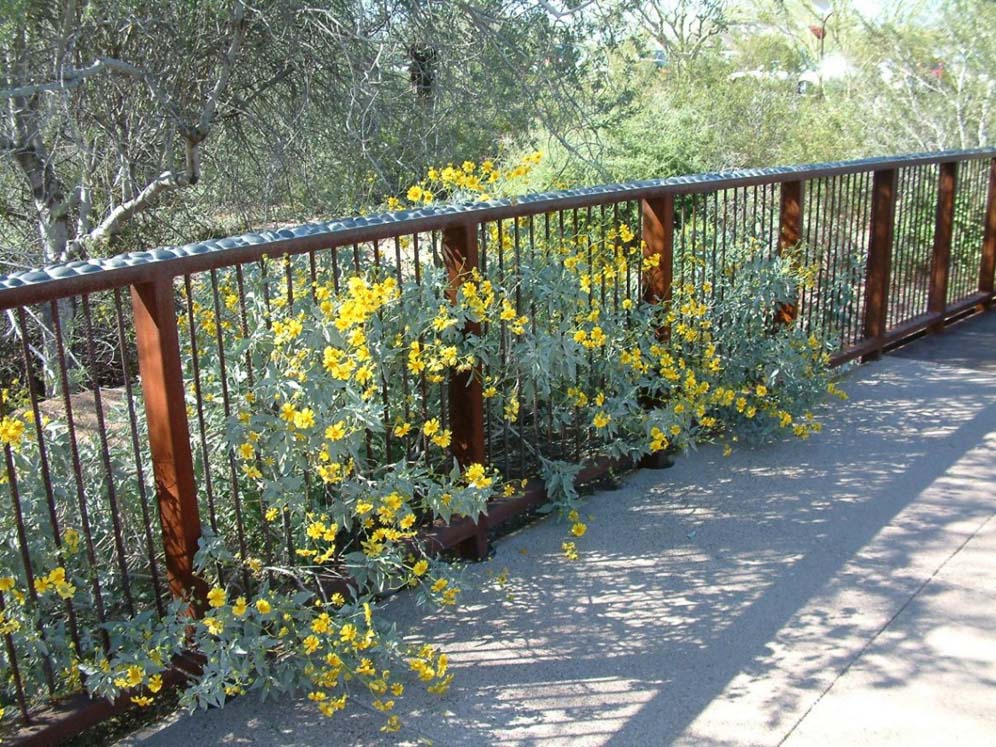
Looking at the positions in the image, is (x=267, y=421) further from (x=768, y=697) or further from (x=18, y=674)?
(x=768, y=697)

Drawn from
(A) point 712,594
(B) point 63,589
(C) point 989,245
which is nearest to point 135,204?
(B) point 63,589

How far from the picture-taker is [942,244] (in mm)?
7242

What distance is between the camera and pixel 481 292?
12.1 feet

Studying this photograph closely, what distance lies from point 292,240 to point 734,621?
184 centimetres

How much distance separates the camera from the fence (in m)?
2.72

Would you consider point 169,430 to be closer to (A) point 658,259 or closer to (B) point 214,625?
(B) point 214,625

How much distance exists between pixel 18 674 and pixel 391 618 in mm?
1225

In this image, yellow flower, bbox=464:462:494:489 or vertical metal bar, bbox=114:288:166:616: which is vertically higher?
vertical metal bar, bbox=114:288:166:616

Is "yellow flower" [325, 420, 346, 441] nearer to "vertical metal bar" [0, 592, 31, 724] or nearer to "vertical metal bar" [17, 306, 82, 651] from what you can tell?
"vertical metal bar" [17, 306, 82, 651]

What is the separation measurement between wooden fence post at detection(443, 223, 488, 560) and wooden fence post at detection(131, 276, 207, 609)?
3.85 feet

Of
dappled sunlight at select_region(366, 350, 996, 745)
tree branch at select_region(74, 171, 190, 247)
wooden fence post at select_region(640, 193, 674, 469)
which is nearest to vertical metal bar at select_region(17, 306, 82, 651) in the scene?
dappled sunlight at select_region(366, 350, 996, 745)

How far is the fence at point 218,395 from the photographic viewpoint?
272cm

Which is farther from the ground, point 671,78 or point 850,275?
point 671,78

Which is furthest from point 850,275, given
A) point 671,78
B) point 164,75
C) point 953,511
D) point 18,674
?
point 671,78
